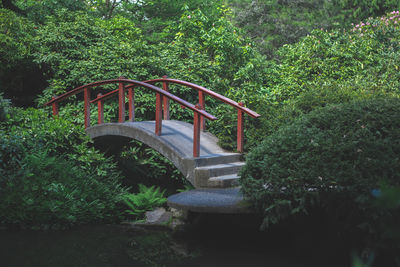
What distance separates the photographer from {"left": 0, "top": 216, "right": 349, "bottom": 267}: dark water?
14.7 ft

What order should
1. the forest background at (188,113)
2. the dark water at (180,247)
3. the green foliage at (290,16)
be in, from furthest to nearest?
the green foliage at (290,16), the dark water at (180,247), the forest background at (188,113)

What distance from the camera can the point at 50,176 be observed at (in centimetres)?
666

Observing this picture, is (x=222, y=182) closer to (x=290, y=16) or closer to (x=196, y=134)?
(x=196, y=134)

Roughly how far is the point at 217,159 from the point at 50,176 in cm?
269

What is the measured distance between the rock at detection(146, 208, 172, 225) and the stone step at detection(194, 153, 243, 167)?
3.35 ft

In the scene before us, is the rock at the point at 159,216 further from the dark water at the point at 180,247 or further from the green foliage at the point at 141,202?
the dark water at the point at 180,247

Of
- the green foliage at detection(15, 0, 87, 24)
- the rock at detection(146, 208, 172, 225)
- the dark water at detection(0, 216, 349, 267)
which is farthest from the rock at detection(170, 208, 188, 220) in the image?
the green foliage at detection(15, 0, 87, 24)

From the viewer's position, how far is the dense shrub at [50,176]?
603 cm

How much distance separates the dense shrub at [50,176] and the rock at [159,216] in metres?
0.52

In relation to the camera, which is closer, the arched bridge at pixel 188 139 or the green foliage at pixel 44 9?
the arched bridge at pixel 188 139

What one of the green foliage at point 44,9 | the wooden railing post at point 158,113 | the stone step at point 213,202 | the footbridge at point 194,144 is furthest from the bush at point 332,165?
the green foliage at point 44,9

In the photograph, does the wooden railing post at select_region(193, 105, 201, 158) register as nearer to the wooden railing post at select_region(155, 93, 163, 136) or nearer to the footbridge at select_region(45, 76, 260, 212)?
the footbridge at select_region(45, 76, 260, 212)

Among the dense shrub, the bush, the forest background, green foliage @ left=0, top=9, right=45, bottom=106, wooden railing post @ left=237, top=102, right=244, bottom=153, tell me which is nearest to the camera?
the bush

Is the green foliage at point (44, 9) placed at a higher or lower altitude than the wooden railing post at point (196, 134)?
higher
